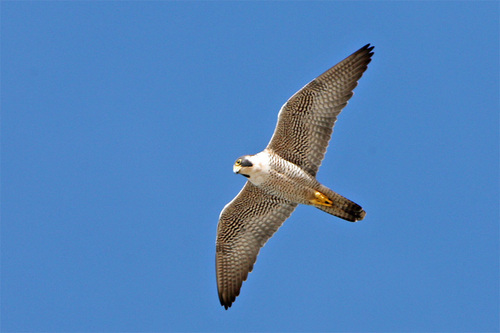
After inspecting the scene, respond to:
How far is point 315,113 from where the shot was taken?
14367 millimetres

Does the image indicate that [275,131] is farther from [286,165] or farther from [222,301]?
[222,301]

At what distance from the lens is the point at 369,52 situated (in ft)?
47.4

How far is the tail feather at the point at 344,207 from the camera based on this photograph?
46.6ft

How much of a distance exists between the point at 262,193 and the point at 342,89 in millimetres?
2344

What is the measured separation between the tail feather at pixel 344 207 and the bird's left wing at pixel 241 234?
3.47 feet

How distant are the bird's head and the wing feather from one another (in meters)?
0.63

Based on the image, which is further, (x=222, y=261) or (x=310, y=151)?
(x=222, y=261)

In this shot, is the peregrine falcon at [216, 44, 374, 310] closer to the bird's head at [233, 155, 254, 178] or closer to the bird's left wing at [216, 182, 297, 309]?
the bird's head at [233, 155, 254, 178]

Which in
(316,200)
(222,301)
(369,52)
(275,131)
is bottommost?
(222,301)

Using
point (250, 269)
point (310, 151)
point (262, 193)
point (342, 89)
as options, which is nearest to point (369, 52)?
point (342, 89)

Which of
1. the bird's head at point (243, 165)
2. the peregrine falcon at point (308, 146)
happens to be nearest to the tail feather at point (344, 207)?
the peregrine falcon at point (308, 146)

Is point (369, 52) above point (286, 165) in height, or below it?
above

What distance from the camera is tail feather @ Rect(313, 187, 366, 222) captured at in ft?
46.6

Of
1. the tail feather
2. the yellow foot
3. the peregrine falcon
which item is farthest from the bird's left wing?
the tail feather
